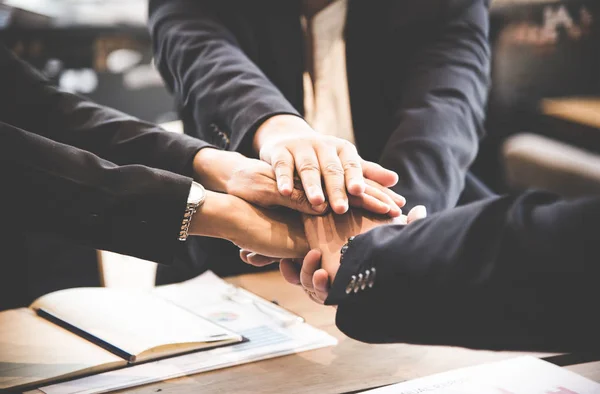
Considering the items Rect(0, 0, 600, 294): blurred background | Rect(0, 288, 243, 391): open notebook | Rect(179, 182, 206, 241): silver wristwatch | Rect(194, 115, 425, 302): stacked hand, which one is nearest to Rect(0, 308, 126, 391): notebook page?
Rect(0, 288, 243, 391): open notebook

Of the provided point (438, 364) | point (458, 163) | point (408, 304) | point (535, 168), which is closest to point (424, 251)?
point (408, 304)

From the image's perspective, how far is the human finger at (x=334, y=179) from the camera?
131 cm

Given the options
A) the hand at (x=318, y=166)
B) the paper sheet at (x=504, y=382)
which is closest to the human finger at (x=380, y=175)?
the hand at (x=318, y=166)

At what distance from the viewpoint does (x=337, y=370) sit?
1.09 metres

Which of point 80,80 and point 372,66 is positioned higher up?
point 372,66

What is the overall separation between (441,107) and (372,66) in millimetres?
228

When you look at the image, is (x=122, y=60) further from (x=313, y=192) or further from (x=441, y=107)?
(x=313, y=192)

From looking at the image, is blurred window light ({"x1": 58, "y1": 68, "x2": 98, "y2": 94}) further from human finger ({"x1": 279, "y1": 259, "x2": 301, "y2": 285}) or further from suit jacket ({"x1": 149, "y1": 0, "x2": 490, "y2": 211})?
human finger ({"x1": 279, "y1": 259, "x2": 301, "y2": 285})

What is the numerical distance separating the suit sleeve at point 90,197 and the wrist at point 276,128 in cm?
29

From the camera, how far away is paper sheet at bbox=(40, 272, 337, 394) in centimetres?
104

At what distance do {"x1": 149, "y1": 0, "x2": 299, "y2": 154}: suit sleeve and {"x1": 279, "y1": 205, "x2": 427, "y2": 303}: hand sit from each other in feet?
0.97

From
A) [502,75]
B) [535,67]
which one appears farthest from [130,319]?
[535,67]

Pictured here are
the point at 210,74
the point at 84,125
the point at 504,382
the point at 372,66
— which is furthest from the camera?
the point at 372,66

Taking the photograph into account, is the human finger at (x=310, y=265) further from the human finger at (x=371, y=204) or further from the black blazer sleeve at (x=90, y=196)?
the black blazer sleeve at (x=90, y=196)
